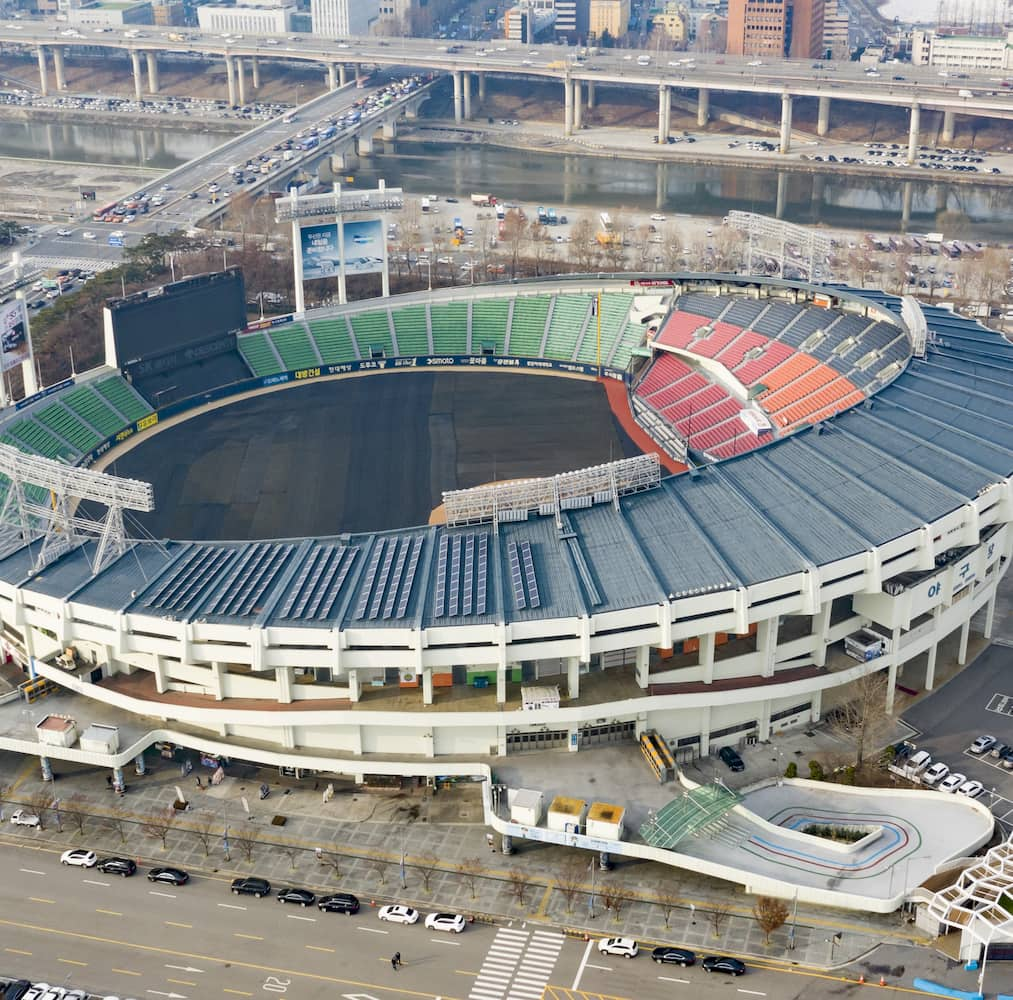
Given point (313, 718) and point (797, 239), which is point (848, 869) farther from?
point (797, 239)

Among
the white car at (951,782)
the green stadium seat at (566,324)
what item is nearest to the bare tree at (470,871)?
the white car at (951,782)

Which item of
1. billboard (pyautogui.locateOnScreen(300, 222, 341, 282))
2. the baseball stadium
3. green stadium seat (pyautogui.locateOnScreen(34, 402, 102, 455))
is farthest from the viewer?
billboard (pyautogui.locateOnScreen(300, 222, 341, 282))

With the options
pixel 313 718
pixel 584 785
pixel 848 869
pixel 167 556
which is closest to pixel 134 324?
pixel 167 556

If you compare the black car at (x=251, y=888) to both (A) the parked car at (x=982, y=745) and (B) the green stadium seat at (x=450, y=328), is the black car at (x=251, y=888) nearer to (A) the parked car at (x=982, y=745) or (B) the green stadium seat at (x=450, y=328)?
(A) the parked car at (x=982, y=745)

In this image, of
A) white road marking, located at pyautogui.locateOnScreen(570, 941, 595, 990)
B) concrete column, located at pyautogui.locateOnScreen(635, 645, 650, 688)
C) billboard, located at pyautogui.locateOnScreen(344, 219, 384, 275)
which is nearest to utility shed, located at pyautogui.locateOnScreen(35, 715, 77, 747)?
white road marking, located at pyautogui.locateOnScreen(570, 941, 595, 990)

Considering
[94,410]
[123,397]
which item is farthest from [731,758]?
[123,397]

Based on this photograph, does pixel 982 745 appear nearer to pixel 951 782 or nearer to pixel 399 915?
pixel 951 782

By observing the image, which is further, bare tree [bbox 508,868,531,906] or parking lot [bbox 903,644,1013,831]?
parking lot [bbox 903,644,1013,831]

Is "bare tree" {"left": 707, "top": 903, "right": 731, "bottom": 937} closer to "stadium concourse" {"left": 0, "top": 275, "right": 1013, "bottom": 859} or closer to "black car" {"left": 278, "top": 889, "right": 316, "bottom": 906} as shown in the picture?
"stadium concourse" {"left": 0, "top": 275, "right": 1013, "bottom": 859}
